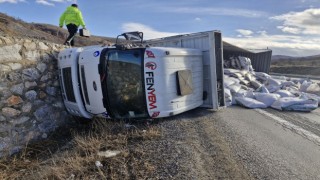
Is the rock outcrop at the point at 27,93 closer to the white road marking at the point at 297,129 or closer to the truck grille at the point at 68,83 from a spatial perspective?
the truck grille at the point at 68,83

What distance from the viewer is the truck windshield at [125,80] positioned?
19.3 feet

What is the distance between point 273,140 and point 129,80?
2807 mm

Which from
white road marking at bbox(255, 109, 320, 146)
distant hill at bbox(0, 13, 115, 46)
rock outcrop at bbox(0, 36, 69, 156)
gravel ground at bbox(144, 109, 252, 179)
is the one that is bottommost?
white road marking at bbox(255, 109, 320, 146)

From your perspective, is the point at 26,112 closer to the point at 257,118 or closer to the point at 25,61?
the point at 25,61

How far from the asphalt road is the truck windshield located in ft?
5.57

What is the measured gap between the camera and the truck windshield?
19.3 ft

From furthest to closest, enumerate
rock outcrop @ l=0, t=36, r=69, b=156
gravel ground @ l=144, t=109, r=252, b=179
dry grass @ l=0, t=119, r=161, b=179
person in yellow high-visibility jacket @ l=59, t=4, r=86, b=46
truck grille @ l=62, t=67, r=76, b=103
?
person in yellow high-visibility jacket @ l=59, t=4, r=86, b=46
truck grille @ l=62, t=67, r=76, b=103
rock outcrop @ l=0, t=36, r=69, b=156
dry grass @ l=0, t=119, r=161, b=179
gravel ground @ l=144, t=109, r=252, b=179

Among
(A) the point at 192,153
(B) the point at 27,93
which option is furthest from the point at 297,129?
(B) the point at 27,93

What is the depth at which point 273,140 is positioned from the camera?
558cm

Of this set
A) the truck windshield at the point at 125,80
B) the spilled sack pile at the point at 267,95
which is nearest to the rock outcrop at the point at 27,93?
the truck windshield at the point at 125,80

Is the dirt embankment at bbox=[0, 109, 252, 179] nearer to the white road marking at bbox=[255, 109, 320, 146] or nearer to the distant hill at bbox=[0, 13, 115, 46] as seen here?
the white road marking at bbox=[255, 109, 320, 146]

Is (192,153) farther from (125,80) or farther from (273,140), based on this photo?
(125,80)

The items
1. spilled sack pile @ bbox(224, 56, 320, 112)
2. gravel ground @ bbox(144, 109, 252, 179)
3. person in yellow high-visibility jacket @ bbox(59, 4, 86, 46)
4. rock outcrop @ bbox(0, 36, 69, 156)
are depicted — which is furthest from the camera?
person in yellow high-visibility jacket @ bbox(59, 4, 86, 46)

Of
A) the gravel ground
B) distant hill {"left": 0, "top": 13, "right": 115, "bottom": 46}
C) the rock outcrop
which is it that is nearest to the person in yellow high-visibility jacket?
distant hill {"left": 0, "top": 13, "right": 115, "bottom": 46}
